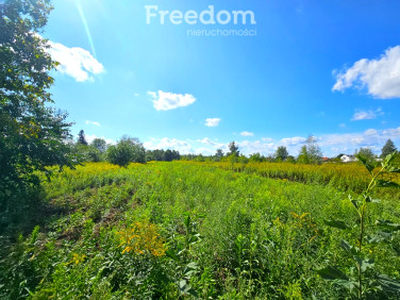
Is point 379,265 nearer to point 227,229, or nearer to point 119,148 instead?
point 227,229

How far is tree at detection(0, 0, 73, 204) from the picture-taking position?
13.0 ft

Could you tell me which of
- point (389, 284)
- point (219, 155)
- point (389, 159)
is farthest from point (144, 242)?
point (219, 155)

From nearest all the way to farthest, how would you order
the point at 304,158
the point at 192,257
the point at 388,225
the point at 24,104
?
the point at 388,225, the point at 192,257, the point at 24,104, the point at 304,158

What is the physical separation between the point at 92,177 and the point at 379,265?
8094 millimetres

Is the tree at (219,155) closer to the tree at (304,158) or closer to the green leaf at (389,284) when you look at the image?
the tree at (304,158)

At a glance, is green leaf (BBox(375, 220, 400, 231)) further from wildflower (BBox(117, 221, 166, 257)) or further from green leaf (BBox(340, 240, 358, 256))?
wildflower (BBox(117, 221, 166, 257))

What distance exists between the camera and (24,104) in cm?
463

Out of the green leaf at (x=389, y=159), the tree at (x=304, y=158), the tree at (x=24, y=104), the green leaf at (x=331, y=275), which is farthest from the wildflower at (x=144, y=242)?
the tree at (x=304, y=158)

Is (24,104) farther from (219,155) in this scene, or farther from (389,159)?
(219,155)

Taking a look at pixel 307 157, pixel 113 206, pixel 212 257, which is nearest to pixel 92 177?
pixel 113 206

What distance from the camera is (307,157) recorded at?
21000 mm

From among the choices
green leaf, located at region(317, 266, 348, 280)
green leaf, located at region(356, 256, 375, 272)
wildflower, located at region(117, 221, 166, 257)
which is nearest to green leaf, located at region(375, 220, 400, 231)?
green leaf, located at region(356, 256, 375, 272)

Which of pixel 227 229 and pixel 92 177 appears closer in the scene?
pixel 227 229

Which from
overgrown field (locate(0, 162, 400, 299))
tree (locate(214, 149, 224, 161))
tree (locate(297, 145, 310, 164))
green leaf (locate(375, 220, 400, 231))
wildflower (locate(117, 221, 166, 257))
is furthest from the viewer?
tree (locate(214, 149, 224, 161))
